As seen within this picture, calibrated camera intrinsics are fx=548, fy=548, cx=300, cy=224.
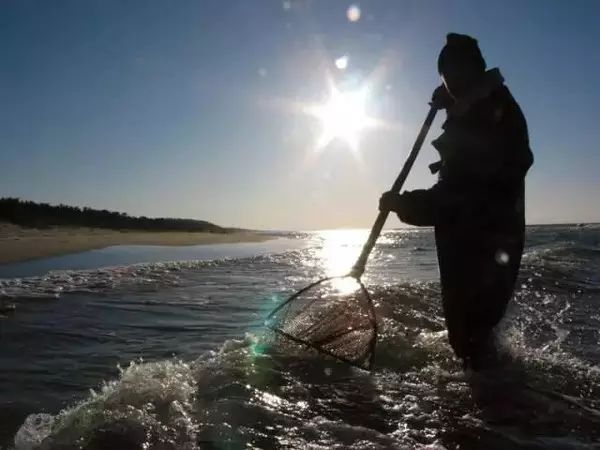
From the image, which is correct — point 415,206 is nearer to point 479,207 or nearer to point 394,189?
point 394,189

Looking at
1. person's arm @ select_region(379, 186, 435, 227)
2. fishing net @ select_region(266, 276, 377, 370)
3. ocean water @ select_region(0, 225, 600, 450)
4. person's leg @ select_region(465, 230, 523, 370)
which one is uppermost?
person's arm @ select_region(379, 186, 435, 227)

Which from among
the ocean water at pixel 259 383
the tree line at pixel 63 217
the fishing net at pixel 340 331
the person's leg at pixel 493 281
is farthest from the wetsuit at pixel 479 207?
the tree line at pixel 63 217

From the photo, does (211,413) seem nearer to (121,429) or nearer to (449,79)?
(121,429)

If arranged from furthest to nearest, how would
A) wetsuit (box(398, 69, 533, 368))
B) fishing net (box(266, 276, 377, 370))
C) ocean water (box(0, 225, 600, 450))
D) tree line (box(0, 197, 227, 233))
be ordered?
1. tree line (box(0, 197, 227, 233))
2. fishing net (box(266, 276, 377, 370))
3. wetsuit (box(398, 69, 533, 368))
4. ocean water (box(0, 225, 600, 450))

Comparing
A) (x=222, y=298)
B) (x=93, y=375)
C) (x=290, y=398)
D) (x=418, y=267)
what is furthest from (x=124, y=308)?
(x=418, y=267)

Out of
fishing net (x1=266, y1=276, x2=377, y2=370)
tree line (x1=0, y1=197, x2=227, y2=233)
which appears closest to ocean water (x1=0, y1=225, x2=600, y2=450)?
fishing net (x1=266, y1=276, x2=377, y2=370)

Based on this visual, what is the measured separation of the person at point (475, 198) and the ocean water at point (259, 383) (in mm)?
818

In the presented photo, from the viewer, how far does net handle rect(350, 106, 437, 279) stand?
17.0 feet

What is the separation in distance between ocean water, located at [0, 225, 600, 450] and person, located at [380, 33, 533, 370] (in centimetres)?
82

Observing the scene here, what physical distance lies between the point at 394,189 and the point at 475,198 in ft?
2.37

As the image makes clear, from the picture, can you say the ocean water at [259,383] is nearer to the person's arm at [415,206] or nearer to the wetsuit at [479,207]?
the wetsuit at [479,207]

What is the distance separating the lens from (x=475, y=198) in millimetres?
4793

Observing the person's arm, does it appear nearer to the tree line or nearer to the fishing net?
the fishing net

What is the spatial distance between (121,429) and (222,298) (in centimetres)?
722
